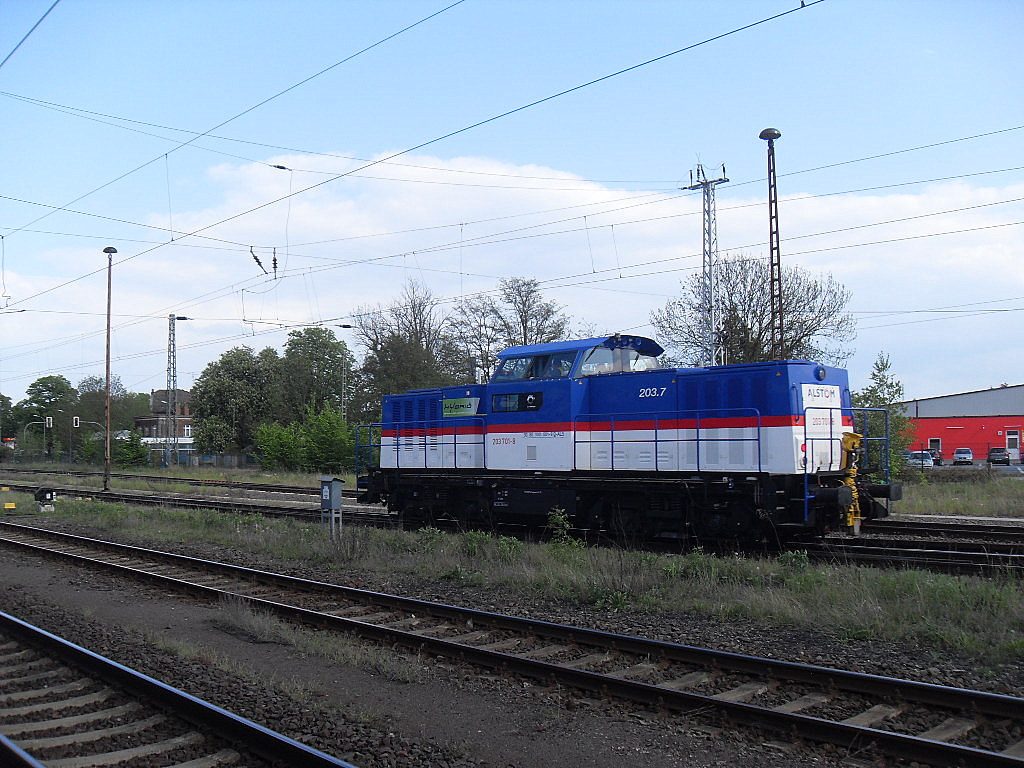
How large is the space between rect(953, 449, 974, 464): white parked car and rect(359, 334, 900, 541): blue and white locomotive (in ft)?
133

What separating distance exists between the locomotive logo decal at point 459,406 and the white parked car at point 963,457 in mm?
46435

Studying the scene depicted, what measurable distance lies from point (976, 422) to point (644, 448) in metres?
55.1

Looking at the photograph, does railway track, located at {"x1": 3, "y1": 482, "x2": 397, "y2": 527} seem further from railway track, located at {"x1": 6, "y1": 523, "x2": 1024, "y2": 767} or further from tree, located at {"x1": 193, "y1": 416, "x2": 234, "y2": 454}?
tree, located at {"x1": 193, "y1": 416, "x2": 234, "y2": 454}

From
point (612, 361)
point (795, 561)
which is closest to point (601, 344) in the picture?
point (612, 361)

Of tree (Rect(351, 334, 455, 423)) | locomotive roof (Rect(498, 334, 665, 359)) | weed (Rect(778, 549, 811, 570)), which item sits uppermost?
tree (Rect(351, 334, 455, 423))

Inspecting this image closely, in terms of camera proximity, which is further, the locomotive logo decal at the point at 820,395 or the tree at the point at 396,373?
the tree at the point at 396,373

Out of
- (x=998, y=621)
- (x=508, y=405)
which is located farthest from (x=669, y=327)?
(x=998, y=621)

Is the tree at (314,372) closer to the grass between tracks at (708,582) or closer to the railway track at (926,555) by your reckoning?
the grass between tracks at (708,582)

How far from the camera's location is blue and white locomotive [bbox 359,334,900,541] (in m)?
12.1

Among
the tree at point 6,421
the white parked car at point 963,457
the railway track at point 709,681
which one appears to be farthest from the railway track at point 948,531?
the tree at point 6,421

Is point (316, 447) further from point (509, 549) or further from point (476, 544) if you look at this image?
point (509, 549)

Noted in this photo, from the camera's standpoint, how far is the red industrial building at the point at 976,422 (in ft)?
185

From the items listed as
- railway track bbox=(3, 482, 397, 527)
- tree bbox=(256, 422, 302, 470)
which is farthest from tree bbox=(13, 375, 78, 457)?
railway track bbox=(3, 482, 397, 527)

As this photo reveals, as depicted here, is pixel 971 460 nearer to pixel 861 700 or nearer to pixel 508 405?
pixel 508 405
